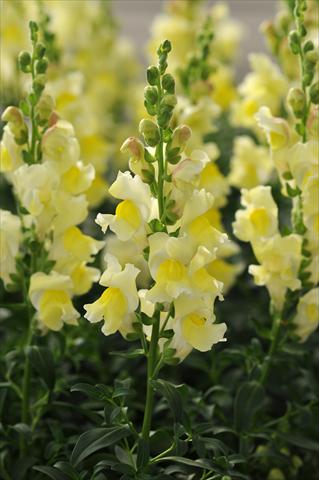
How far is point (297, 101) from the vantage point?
1443 mm

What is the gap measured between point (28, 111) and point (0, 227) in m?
0.18

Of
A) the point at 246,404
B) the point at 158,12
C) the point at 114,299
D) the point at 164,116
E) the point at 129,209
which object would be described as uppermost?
the point at 164,116

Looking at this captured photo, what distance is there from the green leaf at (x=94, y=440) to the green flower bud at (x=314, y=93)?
567 mm

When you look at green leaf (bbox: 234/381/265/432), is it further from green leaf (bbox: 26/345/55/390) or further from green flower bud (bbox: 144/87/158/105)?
green flower bud (bbox: 144/87/158/105)

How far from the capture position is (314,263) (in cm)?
148

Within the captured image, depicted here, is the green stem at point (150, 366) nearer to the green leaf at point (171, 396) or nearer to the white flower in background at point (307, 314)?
the green leaf at point (171, 396)

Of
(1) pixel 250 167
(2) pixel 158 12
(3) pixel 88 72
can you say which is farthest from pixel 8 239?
(2) pixel 158 12

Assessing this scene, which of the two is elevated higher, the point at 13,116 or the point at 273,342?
the point at 13,116

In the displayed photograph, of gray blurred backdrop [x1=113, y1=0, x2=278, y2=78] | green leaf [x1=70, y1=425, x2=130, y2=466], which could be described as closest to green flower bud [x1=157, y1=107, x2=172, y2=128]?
green leaf [x1=70, y1=425, x2=130, y2=466]

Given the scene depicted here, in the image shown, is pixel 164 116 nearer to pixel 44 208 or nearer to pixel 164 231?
pixel 164 231

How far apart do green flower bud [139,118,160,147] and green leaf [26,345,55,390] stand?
413 millimetres

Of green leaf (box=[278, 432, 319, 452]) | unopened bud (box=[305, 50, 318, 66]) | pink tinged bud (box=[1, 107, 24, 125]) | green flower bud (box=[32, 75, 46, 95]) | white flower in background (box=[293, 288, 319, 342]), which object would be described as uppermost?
unopened bud (box=[305, 50, 318, 66])

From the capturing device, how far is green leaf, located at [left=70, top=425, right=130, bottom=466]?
1249mm

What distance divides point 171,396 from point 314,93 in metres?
0.51
